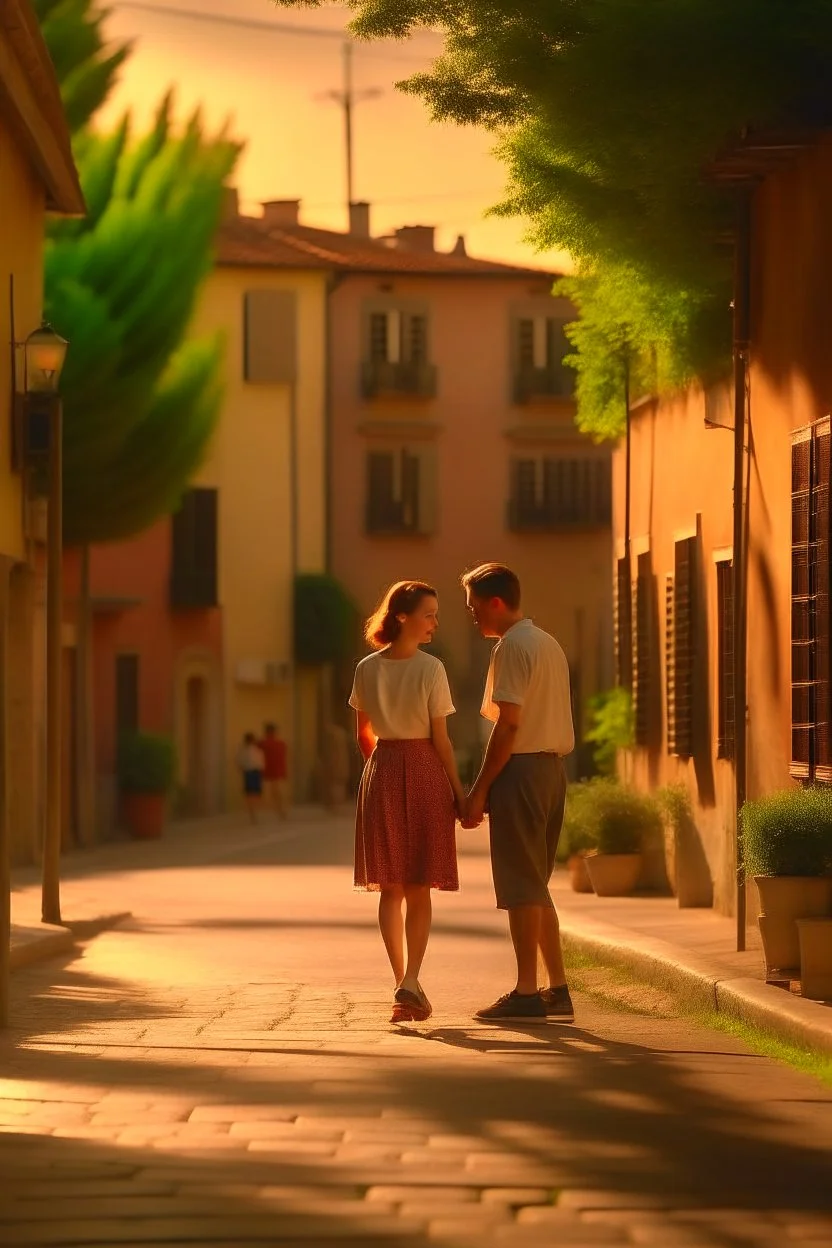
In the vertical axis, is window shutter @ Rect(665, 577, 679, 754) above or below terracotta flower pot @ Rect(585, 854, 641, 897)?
above

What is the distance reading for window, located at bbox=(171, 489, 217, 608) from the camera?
46.4m

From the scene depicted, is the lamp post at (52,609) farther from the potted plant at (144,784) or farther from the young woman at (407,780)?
the potted plant at (144,784)

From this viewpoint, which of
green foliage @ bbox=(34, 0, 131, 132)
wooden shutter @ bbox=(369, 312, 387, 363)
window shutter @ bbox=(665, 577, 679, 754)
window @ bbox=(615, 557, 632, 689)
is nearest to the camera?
window shutter @ bbox=(665, 577, 679, 754)

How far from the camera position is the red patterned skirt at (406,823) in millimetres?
10531

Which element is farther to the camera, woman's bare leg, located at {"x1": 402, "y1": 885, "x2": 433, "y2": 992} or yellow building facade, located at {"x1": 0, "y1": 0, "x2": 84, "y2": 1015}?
yellow building facade, located at {"x1": 0, "y1": 0, "x2": 84, "y2": 1015}

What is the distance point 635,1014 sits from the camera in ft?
37.1

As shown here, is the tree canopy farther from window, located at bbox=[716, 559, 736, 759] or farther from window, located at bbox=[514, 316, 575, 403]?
window, located at bbox=[514, 316, 575, 403]

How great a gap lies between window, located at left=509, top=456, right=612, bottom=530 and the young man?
43.6 metres

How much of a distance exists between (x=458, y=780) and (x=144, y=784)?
90.5ft

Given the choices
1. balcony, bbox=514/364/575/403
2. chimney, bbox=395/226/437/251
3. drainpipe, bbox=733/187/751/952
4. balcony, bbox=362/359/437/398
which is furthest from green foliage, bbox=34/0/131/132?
chimney, bbox=395/226/437/251

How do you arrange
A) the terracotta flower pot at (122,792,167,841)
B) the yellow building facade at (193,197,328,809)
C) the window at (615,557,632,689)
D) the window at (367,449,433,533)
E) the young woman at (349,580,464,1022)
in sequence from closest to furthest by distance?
the young woman at (349,580,464,1022) < the window at (615,557,632,689) < the terracotta flower pot at (122,792,167,841) < the yellow building facade at (193,197,328,809) < the window at (367,449,433,533)

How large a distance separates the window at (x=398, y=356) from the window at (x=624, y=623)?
30.7 meters

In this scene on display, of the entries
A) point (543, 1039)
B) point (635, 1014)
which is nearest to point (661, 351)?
point (635, 1014)

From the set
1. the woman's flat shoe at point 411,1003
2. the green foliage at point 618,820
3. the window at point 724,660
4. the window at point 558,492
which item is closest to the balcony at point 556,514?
the window at point 558,492
